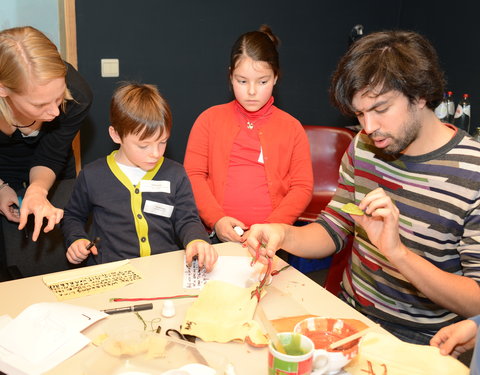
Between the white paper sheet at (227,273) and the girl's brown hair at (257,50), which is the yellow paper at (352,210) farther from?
the girl's brown hair at (257,50)

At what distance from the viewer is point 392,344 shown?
1.20 meters

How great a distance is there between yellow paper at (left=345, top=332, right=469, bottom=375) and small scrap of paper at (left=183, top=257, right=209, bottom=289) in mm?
501

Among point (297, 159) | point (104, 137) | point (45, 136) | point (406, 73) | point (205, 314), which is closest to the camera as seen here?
point (205, 314)

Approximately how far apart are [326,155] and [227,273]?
5.21ft

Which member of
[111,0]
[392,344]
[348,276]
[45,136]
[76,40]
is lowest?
[348,276]

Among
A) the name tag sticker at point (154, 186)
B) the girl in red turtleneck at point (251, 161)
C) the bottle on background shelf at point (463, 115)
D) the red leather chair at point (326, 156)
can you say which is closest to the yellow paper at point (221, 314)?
the name tag sticker at point (154, 186)

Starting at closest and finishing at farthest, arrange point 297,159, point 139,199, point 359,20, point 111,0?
point 139,199, point 297,159, point 111,0, point 359,20

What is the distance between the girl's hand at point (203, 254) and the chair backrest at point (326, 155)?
1440 millimetres

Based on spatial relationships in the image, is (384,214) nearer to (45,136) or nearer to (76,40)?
(45,136)

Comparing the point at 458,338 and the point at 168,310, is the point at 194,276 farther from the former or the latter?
the point at 458,338

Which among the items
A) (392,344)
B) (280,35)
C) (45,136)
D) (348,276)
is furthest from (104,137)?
(392,344)

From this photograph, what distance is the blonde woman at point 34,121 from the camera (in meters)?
1.70

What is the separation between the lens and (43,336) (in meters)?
1.21

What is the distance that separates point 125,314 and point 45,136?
1.09 m
